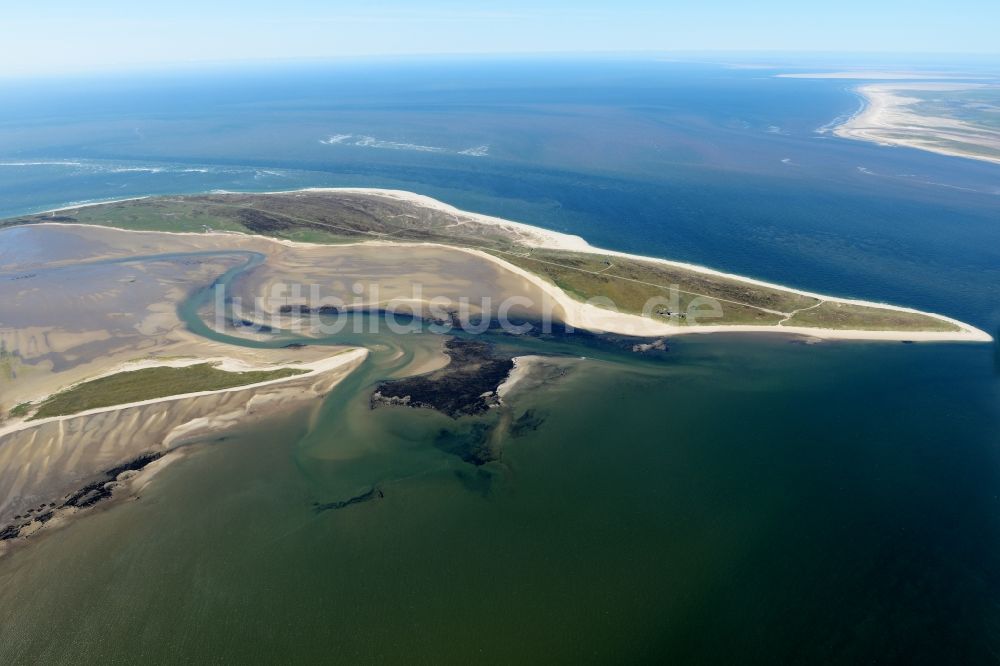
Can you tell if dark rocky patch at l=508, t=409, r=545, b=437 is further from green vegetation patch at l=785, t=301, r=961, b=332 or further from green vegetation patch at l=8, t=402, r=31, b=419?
green vegetation patch at l=8, t=402, r=31, b=419

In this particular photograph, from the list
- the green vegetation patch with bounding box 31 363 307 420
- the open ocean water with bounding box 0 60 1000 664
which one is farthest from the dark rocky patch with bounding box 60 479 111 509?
the green vegetation patch with bounding box 31 363 307 420

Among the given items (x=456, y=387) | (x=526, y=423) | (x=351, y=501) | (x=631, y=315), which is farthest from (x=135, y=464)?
(x=631, y=315)

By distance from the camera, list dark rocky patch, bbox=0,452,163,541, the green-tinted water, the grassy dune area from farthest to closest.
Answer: the grassy dune area, dark rocky patch, bbox=0,452,163,541, the green-tinted water

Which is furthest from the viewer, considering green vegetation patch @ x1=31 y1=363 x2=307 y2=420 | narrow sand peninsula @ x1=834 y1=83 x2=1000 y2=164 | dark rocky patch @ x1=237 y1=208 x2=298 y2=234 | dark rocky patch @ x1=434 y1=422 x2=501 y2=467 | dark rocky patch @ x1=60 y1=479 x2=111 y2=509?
narrow sand peninsula @ x1=834 y1=83 x2=1000 y2=164

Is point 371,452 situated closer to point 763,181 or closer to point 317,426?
point 317,426

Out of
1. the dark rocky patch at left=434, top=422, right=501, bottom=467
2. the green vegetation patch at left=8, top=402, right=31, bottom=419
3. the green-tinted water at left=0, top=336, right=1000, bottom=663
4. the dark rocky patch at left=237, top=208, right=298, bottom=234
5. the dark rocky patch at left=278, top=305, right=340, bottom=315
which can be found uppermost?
the dark rocky patch at left=237, top=208, right=298, bottom=234

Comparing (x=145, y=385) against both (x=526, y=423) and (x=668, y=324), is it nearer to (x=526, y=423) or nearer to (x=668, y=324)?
(x=526, y=423)

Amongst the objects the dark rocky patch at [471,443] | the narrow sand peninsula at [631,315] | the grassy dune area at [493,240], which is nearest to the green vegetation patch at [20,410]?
the dark rocky patch at [471,443]

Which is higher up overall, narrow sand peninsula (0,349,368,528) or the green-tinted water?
narrow sand peninsula (0,349,368,528)
